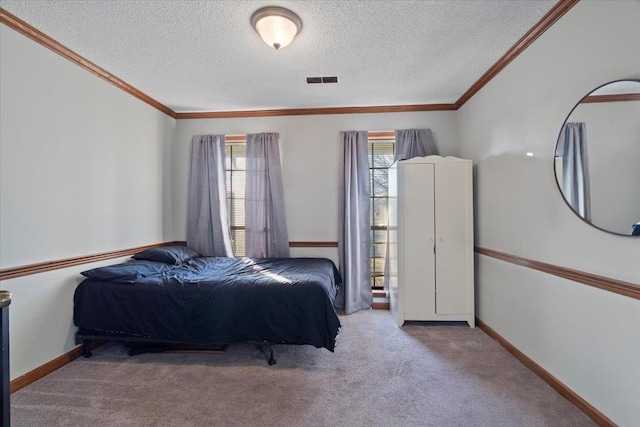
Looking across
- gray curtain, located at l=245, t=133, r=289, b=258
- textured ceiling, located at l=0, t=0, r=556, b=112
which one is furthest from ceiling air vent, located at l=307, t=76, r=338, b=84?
gray curtain, located at l=245, t=133, r=289, b=258

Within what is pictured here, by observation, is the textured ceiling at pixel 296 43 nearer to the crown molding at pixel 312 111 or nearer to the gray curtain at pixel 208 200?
the crown molding at pixel 312 111

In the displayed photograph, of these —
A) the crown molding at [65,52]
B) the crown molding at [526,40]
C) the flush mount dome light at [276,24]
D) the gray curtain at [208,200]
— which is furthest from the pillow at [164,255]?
the crown molding at [526,40]

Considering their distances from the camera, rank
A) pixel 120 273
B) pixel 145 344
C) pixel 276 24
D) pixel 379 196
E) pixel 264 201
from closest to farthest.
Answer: pixel 276 24
pixel 120 273
pixel 145 344
pixel 264 201
pixel 379 196

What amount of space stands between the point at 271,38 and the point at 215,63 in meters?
0.83

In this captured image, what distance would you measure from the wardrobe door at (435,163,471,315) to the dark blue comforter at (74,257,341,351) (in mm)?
1446

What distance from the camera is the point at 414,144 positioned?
3.58 meters

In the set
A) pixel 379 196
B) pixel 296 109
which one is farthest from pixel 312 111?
pixel 379 196

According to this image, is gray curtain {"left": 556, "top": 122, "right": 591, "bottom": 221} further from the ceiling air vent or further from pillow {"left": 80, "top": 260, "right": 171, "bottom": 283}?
pillow {"left": 80, "top": 260, "right": 171, "bottom": 283}

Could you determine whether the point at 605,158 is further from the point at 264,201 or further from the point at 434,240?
the point at 264,201

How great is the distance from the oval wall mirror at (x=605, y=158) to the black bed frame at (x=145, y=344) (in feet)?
8.02

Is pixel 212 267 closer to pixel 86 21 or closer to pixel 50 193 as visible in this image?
pixel 50 193

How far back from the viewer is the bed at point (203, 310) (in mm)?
2244

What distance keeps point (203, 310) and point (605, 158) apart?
9.64ft

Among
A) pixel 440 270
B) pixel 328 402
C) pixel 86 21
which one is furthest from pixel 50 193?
pixel 440 270
